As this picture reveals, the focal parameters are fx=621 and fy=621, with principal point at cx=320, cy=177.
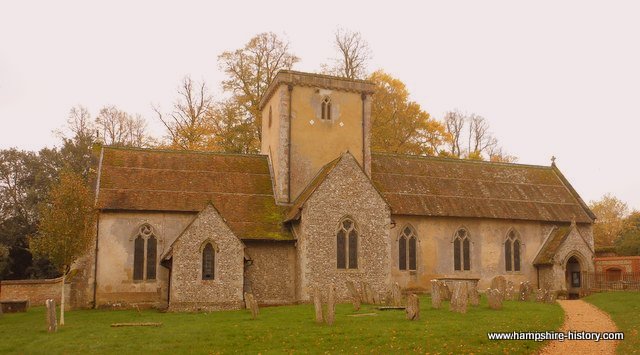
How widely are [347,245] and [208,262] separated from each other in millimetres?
6713

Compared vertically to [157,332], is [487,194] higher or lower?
higher

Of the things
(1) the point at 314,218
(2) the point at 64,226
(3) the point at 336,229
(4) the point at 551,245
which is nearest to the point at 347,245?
(3) the point at 336,229

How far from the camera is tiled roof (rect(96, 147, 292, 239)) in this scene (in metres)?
30.0

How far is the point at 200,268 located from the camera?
26516mm

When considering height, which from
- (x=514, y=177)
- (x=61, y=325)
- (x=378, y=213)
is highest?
(x=514, y=177)

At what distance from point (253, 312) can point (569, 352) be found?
419 inches

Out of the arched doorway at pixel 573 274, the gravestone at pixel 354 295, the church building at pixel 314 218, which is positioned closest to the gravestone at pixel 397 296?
the gravestone at pixel 354 295

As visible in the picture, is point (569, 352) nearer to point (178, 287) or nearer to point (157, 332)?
point (157, 332)

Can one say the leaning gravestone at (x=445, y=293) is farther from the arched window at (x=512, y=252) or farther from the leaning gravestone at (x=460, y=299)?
the arched window at (x=512, y=252)

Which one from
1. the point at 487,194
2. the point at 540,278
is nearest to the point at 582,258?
the point at 540,278

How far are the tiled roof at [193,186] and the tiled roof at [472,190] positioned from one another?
6631 millimetres

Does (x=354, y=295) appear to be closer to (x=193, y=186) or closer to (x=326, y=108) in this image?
(x=193, y=186)

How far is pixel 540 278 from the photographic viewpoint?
3509 cm

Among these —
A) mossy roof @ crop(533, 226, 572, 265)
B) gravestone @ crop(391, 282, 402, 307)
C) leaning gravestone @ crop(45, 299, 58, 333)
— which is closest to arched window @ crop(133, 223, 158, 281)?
leaning gravestone @ crop(45, 299, 58, 333)
